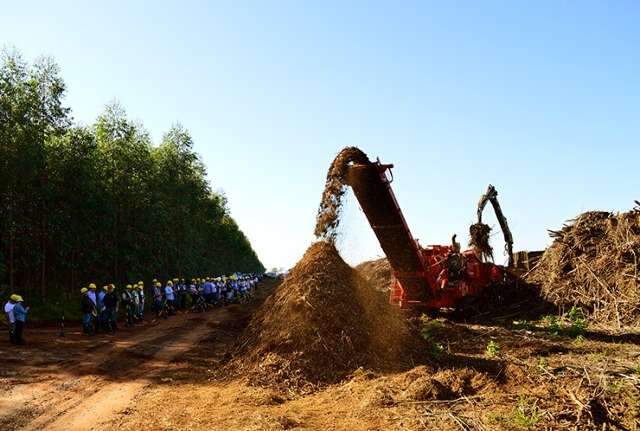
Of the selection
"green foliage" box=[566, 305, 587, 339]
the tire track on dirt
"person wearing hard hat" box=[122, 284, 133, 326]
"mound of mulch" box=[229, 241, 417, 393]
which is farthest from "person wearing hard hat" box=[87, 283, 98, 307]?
"green foliage" box=[566, 305, 587, 339]

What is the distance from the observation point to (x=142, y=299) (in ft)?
83.2

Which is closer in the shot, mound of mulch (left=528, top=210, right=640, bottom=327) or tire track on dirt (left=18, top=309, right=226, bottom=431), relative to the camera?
tire track on dirt (left=18, top=309, right=226, bottom=431)

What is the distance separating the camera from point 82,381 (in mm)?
11039

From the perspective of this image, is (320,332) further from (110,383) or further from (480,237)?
(480,237)

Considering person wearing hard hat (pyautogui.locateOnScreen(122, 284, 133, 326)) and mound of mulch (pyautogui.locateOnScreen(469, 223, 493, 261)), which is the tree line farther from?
mound of mulch (pyautogui.locateOnScreen(469, 223, 493, 261))

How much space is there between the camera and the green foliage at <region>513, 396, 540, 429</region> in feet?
21.2

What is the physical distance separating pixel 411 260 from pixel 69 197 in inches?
722

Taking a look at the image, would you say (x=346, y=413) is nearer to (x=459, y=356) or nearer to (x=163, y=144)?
(x=459, y=356)

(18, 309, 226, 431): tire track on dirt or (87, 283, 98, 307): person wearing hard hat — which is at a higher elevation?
(87, 283, 98, 307): person wearing hard hat

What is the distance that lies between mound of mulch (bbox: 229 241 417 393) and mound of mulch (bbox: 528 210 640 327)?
782 centimetres

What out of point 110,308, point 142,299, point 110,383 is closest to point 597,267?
point 110,383

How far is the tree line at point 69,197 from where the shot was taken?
23969 millimetres

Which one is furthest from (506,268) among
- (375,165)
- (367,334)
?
(367,334)

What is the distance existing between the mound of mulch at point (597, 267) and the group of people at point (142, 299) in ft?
52.9
